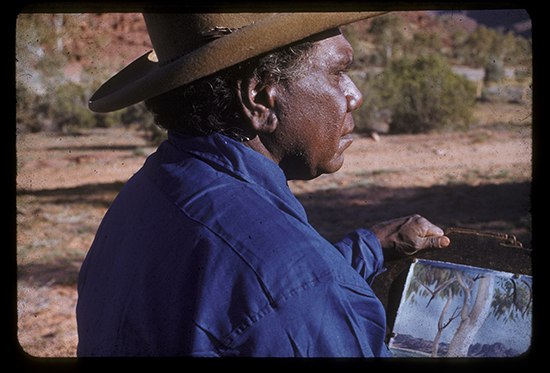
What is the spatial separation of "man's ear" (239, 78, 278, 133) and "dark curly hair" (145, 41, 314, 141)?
0.06 feet

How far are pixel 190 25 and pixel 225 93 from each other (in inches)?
9.4

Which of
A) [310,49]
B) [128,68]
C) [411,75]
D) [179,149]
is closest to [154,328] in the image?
[179,149]

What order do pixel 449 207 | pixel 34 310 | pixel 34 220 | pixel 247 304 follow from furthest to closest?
pixel 449 207 → pixel 34 220 → pixel 34 310 → pixel 247 304

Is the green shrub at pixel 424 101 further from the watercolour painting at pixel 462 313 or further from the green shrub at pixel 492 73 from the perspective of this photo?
the watercolour painting at pixel 462 313

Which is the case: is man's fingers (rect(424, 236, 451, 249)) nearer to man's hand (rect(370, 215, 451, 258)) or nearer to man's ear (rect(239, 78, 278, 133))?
man's hand (rect(370, 215, 451, 258))

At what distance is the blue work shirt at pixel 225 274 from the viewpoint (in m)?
1.01

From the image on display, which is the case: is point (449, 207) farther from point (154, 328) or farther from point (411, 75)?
point (154, 328)

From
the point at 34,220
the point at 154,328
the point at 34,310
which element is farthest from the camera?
the point at 34,220

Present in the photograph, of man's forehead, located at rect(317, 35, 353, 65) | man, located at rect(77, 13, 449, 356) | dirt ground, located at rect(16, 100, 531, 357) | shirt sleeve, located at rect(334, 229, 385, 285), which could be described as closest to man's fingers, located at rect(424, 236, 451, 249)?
shirt sleeve, located at rect(334, 229, 385, 285)

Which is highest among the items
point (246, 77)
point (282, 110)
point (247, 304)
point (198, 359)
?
point (246, 77)

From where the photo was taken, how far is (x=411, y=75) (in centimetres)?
1189

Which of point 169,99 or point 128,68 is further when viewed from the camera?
point 128,68

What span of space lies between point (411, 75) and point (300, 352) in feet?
39.7

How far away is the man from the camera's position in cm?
102
